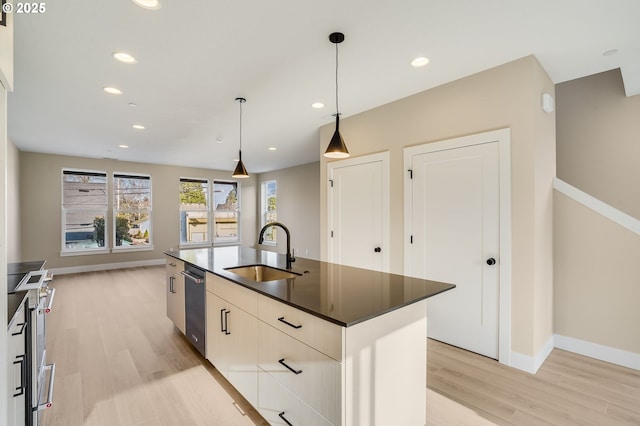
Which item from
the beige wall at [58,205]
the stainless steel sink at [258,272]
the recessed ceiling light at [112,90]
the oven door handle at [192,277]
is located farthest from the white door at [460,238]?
the beige wall at [58,205]

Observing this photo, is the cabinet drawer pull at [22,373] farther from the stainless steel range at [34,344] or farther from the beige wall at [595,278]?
the beige wall at [595,278]

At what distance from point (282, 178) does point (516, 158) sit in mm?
6840

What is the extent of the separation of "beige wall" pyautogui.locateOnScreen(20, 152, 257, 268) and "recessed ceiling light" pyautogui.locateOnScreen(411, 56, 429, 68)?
7216 mm

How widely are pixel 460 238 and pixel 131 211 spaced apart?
7628 millimetres

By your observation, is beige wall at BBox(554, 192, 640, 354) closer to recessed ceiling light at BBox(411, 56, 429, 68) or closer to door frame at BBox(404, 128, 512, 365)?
door frame at BBox(404, 128, 512, 365)

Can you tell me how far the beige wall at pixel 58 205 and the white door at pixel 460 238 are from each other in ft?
22.5

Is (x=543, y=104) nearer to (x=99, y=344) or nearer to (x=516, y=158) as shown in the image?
(x=516, y=158)

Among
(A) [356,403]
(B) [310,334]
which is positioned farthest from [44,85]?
(A) [356,403]

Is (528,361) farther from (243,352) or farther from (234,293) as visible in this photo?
(234,293)

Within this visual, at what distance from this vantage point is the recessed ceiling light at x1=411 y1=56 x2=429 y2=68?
103 inches

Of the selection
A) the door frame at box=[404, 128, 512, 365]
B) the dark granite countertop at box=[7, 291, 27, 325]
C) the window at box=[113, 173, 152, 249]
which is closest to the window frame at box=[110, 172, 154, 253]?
the window at box=[113, 173, 152, 249]

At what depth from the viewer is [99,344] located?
3156 mm

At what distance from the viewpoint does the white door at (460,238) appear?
2.80 m

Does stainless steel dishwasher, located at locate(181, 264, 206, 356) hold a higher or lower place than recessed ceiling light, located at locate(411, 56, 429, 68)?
lower
